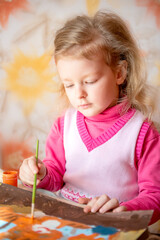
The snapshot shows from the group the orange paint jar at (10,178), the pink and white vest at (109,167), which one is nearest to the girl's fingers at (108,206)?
the pink and white vest at (109,167)

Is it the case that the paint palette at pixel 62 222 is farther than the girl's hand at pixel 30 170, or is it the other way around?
the girl's hand at pixel 30 170

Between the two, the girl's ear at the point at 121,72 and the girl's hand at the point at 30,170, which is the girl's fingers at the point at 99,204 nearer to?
the girl's hand at the point at 30,170

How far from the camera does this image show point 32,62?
5.57 ft

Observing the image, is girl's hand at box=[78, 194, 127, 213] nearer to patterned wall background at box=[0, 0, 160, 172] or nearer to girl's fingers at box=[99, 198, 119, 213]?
girl's fingers at box=[99, 198, 119, 213]

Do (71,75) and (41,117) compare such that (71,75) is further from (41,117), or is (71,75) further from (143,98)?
(41,117)

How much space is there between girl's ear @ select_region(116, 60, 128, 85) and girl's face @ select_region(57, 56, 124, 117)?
15mm

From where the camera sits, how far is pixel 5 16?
5.61ft

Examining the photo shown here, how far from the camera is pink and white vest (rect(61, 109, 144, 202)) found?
43.5 inches

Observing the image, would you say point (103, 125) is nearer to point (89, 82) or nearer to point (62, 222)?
point (89, 82)

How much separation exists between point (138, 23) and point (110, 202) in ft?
3.09

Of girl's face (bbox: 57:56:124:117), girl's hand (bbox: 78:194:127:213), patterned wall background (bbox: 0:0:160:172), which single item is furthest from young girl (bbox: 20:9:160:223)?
patterned wall background (bbox: 0:0:160:172)

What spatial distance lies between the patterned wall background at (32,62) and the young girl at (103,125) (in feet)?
1.29

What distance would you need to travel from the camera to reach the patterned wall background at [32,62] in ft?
4.97

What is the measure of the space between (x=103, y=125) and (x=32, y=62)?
69 cm
